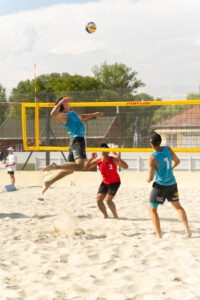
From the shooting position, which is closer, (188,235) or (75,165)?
(188,235)

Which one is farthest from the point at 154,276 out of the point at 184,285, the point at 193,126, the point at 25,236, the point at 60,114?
the point at 193,126

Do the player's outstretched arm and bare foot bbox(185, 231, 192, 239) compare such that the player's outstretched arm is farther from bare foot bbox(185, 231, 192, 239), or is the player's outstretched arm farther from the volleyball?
the volleyball

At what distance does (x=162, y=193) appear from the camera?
15.3 feet

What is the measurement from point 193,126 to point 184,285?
276 inches

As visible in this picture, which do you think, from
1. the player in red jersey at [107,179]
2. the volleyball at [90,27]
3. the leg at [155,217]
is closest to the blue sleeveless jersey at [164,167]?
the leg at [155,217]

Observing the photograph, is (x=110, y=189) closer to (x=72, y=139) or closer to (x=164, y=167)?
(x=72, y=139)

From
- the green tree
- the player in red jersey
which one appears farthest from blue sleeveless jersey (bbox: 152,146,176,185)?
the green tree

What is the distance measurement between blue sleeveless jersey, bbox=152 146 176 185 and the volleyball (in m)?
4.57

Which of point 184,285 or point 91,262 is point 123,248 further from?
point 184,285

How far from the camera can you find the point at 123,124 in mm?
10469

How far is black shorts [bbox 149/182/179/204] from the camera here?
464 centimetres

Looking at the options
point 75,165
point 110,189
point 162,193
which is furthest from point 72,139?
point 162,193

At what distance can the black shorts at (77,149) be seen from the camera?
549 cm

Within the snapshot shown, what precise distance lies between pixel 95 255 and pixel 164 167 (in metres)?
1.41
